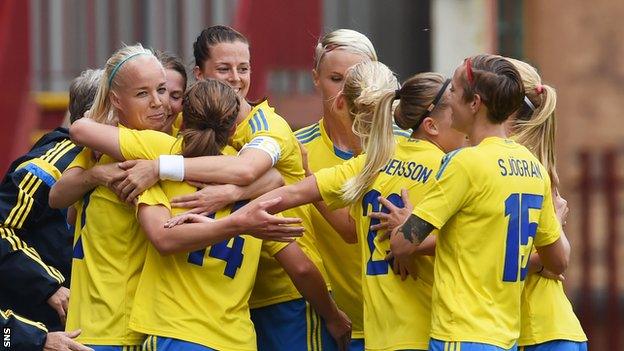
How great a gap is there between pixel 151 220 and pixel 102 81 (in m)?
0.59

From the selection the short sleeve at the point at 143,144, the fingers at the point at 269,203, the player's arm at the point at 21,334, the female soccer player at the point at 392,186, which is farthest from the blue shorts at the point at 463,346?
the player's arm at the point at 21,334

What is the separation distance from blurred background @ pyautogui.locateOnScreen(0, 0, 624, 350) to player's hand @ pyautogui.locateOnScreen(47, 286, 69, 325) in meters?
4.85

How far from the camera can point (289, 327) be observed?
591cm

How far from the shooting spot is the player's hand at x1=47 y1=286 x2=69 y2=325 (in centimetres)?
591

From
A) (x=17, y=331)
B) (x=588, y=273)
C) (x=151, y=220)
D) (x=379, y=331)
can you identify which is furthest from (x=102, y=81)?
(x=588, y=273)

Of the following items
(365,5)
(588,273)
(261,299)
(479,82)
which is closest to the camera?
(479,82)

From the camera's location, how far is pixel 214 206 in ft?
17.0

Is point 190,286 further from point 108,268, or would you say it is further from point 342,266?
point 342,266

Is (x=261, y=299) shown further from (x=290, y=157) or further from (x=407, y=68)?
(x=407, y=68)

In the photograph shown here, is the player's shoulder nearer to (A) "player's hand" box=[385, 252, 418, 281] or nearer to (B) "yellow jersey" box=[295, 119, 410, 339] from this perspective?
(B) "yellow jersey" box=[295, 119, 410, 339]

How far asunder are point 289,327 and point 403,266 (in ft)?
3.09

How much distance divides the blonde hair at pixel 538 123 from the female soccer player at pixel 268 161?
830mm

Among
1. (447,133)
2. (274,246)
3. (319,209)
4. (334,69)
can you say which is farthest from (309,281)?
(334,69)

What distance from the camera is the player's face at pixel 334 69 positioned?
19.9ft
